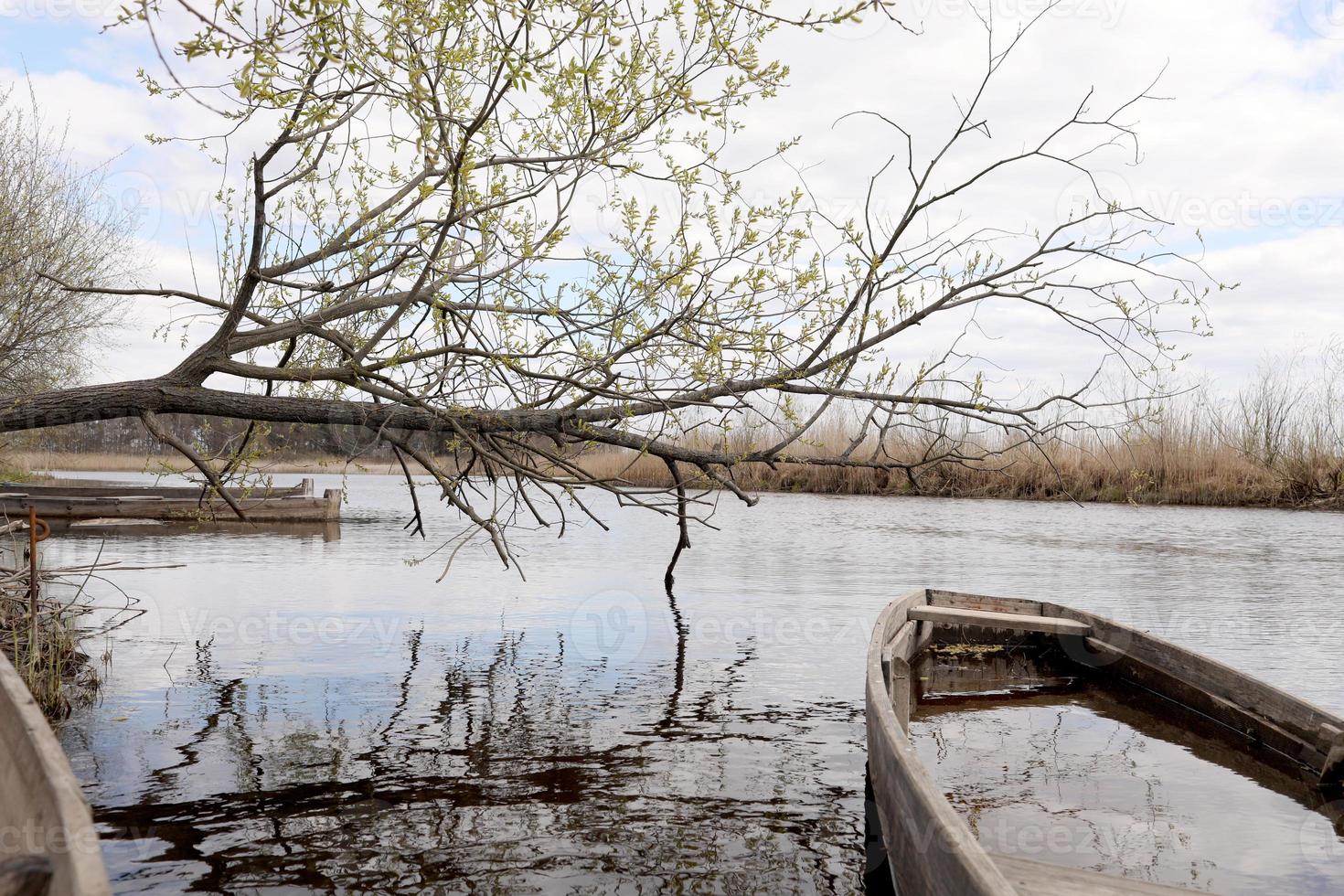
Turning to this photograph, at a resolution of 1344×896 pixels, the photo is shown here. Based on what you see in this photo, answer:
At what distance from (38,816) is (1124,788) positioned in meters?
5.01

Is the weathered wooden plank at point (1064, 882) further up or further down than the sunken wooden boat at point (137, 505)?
further down

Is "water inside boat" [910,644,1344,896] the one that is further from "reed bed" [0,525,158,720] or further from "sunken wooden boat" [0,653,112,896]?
"reed bed" [0,525,158,720]

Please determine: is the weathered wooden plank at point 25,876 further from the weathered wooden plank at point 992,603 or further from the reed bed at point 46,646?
the weathered wooden plank at point 992,603

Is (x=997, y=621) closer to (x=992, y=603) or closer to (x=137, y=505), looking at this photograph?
(x=992, y=603)

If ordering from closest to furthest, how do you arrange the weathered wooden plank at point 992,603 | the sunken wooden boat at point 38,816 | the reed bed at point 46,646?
the sunken wooden boat at point 38,816 → the reed bed at point 46,646 → the weathered wooden plank at point 992,603

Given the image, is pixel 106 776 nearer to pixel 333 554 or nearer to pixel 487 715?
pixel 487 715

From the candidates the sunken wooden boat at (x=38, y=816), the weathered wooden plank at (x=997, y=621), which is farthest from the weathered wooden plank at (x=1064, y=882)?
the weathered wooden plank at (x=997, y=621)

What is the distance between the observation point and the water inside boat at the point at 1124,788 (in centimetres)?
441

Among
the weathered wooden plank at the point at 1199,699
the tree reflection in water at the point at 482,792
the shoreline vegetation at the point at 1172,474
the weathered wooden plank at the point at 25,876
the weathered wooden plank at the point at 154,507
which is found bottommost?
the tree reflection in water at the point at 482,792

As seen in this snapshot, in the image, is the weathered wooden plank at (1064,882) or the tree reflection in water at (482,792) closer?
the weathered wooden plank at (1064,882)

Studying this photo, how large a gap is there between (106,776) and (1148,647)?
6494 millimetres

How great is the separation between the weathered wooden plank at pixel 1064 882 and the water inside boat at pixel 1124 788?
0.74 m

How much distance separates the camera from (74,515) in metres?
18.7

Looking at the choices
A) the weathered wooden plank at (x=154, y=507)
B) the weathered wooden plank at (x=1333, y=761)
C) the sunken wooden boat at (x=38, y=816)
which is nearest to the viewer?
the sunken wooden boat at (x=38, y=816)
